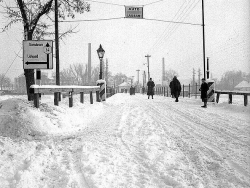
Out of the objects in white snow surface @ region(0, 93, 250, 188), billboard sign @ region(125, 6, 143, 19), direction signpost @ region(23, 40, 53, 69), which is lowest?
white snow surface @ region(0, 93, 250, 188)

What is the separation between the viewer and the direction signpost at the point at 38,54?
5.74m

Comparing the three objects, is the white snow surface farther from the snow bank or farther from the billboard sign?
the billboard sign

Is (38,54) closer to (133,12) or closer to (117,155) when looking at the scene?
(117,155)

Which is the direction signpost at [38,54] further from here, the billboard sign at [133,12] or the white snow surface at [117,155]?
the billboard sign at [133,12]

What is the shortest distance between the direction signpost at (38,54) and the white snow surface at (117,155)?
156cm

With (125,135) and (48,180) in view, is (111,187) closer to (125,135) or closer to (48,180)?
(48,180)

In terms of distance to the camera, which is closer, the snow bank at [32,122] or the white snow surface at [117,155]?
the white snow surface at [117,155]

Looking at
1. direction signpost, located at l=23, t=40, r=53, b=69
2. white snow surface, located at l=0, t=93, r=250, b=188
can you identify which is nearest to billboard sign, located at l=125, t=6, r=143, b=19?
direction signpost, located at l=23, t=40, r=53, b=69

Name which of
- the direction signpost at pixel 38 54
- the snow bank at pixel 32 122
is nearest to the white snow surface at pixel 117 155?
the snow bank at pixel 32 122

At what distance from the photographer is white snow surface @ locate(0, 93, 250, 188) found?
2129 mm

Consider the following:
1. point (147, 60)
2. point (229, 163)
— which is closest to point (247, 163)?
point (229, 163)

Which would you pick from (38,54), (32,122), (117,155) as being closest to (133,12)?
(38,54)

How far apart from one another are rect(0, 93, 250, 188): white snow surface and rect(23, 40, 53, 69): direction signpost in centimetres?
156

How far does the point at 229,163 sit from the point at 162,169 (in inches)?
36.7
